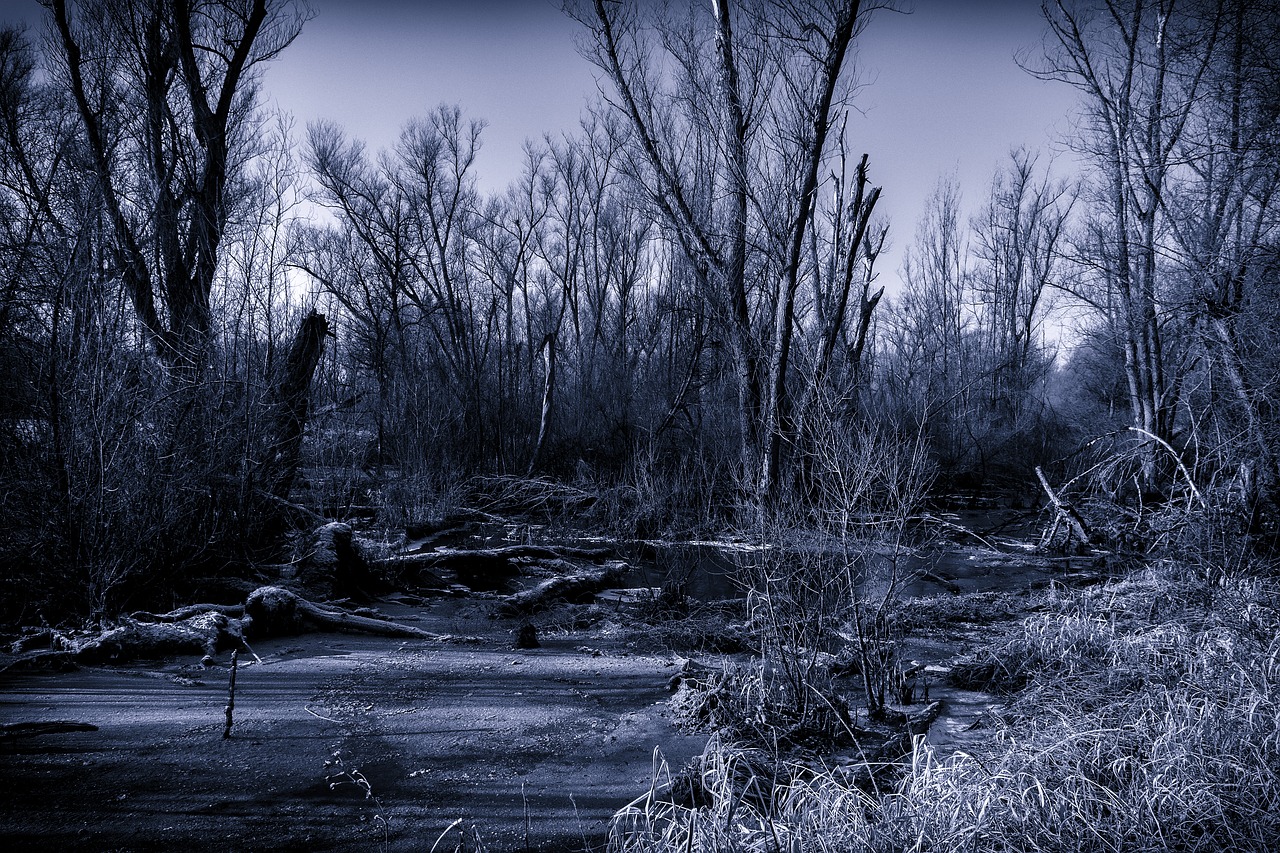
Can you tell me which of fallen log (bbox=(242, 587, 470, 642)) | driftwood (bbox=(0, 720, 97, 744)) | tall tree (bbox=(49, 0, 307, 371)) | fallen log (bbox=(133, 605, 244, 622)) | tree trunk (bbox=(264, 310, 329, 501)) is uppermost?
tall tree (bbox=(49, 0, 307, 371))

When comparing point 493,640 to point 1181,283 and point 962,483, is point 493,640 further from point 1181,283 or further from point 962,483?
point 962,483

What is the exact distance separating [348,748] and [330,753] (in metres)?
0.11

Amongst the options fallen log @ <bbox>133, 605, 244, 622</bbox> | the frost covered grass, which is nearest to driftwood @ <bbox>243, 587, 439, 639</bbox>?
fallen log @ <bbox>133, 605, 244, 622</bbox>

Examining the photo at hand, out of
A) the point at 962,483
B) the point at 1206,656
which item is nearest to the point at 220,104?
the point at 1206,656

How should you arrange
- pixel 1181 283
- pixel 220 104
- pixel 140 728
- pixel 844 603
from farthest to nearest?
pixel 220 104, pixel 1181 283, pixel 844 603, pixel 140 728

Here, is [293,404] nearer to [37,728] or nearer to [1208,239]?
[37,728]

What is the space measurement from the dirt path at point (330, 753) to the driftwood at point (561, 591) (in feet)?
7.09

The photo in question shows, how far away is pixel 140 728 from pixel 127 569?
6.91 feet

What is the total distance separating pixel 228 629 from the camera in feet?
20.0

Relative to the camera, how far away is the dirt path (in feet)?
11.4

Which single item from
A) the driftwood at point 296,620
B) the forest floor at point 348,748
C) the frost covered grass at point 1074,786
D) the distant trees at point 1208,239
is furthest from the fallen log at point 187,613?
the distant trees at point 1208,239

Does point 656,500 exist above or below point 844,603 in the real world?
above

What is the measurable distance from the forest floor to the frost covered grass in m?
0.48

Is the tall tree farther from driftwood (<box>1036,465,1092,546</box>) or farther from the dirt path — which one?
driftwood (<box>1036,465,1092,546</box>)
